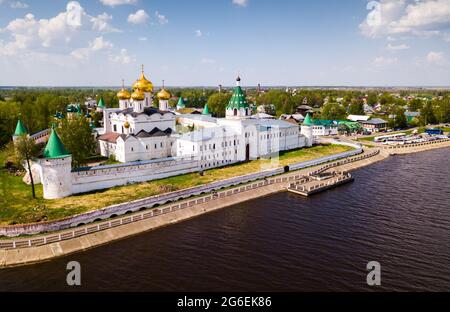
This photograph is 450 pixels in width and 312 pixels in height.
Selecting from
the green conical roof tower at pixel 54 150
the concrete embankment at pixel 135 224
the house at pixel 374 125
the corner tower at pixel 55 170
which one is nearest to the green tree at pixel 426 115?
the house at pixel 374 125

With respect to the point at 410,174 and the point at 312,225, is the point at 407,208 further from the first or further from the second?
the point at 410,174

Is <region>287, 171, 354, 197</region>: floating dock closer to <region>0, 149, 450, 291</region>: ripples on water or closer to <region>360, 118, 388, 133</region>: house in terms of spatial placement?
<region>0, 149, 450, 291</region>: ripples on water

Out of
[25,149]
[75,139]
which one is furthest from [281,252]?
[75,139]

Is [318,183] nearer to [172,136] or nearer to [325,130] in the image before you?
[172,136]

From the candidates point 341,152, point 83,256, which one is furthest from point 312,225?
point 341,152

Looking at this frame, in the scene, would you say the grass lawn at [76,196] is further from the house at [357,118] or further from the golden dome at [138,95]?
the house at [357,118]

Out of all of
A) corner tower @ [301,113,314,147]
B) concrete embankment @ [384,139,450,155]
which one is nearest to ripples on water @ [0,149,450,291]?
corner tower @ [301,113,314,147]

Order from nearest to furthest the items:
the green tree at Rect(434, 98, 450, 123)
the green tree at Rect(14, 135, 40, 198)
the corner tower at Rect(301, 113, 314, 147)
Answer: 1. the green tree at Rect(14, 135, 40, 198)
2. the corner tower at Rect(301, 113, 314, 147)
3. the green tree at Rect(434, 98, 450, 123)
